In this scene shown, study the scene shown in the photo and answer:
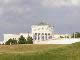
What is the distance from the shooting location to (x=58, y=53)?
40.0 m

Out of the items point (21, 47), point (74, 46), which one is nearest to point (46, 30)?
point (21, 47)

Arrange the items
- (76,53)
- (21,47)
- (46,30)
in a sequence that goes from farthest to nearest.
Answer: (46,30), (21,47), (76,53)

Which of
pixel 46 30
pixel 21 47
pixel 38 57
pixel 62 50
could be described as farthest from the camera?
pixel 46 30

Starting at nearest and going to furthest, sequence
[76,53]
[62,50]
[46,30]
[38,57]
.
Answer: [38,57] < [76,53] < [62,50] < [46,30]

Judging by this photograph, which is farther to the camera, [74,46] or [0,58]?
[74,46]

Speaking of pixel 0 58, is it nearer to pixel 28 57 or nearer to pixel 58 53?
pixel 28 57

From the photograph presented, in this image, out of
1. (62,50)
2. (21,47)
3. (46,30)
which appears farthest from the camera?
(46,30)

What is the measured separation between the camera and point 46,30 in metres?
166

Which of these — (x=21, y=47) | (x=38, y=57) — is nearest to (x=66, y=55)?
(x=38, y=57)

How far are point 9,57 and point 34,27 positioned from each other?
421 ft

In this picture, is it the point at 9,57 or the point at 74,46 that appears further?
the point at 74,46

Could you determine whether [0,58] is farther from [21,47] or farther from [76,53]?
[21,47]

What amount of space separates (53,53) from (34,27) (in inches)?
4962

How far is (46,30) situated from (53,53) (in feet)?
413
